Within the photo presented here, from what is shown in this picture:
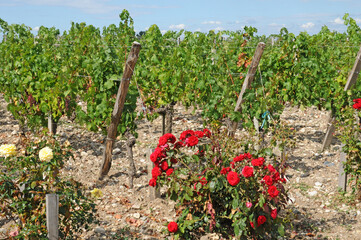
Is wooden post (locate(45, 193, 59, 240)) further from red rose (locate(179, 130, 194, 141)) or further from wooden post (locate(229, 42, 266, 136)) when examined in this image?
wooden post (locate(229, 42, 266, 136))

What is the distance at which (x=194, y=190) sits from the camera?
356 centimetres

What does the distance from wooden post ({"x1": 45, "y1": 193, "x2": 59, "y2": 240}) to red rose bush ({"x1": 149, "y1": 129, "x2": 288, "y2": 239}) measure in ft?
3.23

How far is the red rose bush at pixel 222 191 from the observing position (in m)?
3.41

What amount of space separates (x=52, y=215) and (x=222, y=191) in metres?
1.51

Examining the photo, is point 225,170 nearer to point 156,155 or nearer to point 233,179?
point 233,179

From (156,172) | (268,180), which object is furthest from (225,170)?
(156,172)

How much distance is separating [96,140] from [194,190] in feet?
12.3

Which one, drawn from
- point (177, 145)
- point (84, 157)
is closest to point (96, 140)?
point (84, 157)

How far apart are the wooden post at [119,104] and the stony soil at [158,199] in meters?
0.25

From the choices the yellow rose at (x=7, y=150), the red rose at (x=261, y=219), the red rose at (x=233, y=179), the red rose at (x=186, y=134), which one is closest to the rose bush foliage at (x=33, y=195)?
the yellow rose at (x=7, y=150)

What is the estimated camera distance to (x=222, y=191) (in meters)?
3.63

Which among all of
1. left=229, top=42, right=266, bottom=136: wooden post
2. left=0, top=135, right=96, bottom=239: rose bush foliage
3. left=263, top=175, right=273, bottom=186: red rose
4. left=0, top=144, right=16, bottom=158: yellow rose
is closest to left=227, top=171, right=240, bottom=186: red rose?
left=263, top=175, right=273, bottom=186: red rose

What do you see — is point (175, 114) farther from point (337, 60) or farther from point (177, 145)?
point (177, 145)

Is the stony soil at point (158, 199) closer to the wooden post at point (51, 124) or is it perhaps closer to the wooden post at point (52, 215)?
the wooden post at point (51, 124)
